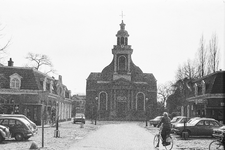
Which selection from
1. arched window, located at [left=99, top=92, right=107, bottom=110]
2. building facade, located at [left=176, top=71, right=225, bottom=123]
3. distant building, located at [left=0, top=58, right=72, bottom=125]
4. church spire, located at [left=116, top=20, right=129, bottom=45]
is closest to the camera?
distant building, located at [left=0, top=58, right=72, bottom=125]

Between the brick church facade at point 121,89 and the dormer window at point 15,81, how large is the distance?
109 feet

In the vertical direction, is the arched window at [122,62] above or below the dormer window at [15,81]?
above

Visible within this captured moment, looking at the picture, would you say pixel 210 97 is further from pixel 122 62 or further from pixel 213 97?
pixel 122 62

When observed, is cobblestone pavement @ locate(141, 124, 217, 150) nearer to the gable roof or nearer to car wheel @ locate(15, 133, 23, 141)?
car wheel @ locate(15, 133, 23, 141)

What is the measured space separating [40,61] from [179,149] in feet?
171

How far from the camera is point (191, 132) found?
81.0 feet

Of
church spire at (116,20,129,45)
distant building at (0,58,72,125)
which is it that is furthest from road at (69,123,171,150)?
church spire at (116,20,129,45)

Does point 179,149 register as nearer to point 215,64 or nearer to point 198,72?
point 215,64

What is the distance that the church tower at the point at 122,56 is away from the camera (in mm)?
79500

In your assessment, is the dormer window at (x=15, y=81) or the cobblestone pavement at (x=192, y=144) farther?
the dormer window at (x=15, y=81)

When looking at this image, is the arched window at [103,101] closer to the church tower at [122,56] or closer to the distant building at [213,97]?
the church tower at [122,56]

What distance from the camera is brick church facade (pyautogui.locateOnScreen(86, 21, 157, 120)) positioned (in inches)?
3009

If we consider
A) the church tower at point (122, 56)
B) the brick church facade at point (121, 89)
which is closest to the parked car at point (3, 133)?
the brick church facade at point (121, 89)

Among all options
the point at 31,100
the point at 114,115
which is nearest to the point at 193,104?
the point at 31,100
